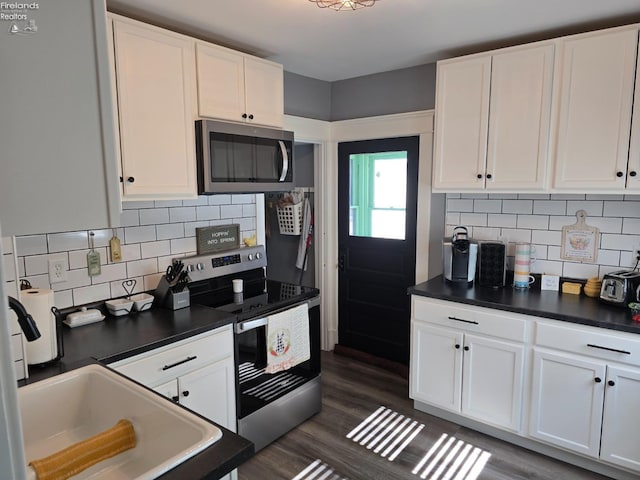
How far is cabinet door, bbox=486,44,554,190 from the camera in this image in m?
2.50

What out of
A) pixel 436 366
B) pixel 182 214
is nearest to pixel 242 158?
pixel 182 214

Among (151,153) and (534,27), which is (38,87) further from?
(534,27)

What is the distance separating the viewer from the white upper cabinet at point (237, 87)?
243cm

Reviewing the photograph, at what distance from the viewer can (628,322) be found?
217 cm

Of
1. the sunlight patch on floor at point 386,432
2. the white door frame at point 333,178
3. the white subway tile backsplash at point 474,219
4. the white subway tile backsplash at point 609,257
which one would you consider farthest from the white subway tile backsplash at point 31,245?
the white subway tile backsplash at point 609,257

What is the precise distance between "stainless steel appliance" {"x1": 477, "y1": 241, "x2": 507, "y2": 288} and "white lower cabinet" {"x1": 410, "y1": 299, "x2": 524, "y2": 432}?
38 cm

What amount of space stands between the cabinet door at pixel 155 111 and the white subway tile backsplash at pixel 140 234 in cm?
36

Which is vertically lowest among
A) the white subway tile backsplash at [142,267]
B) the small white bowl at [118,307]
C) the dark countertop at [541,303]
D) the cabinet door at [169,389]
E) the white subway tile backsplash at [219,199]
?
the cabinet door at [169,389]

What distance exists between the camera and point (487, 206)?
3.10m

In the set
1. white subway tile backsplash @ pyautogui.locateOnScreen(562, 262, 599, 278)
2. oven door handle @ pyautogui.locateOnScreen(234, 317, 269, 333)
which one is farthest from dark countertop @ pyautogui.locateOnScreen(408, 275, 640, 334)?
oven door handle @ pyautogui.locateOnScreen(234, 317, 269, 333)

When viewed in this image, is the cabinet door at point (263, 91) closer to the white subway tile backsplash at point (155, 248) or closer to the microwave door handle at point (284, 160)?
the microwave door handle at point (284, 160)

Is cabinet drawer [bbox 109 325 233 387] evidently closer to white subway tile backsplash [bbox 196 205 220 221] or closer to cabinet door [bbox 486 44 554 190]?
white subway tile backsplash [bbox 196 205 220 221]

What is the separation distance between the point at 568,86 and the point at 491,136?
1.56 ft

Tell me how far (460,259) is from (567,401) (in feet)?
3.35
